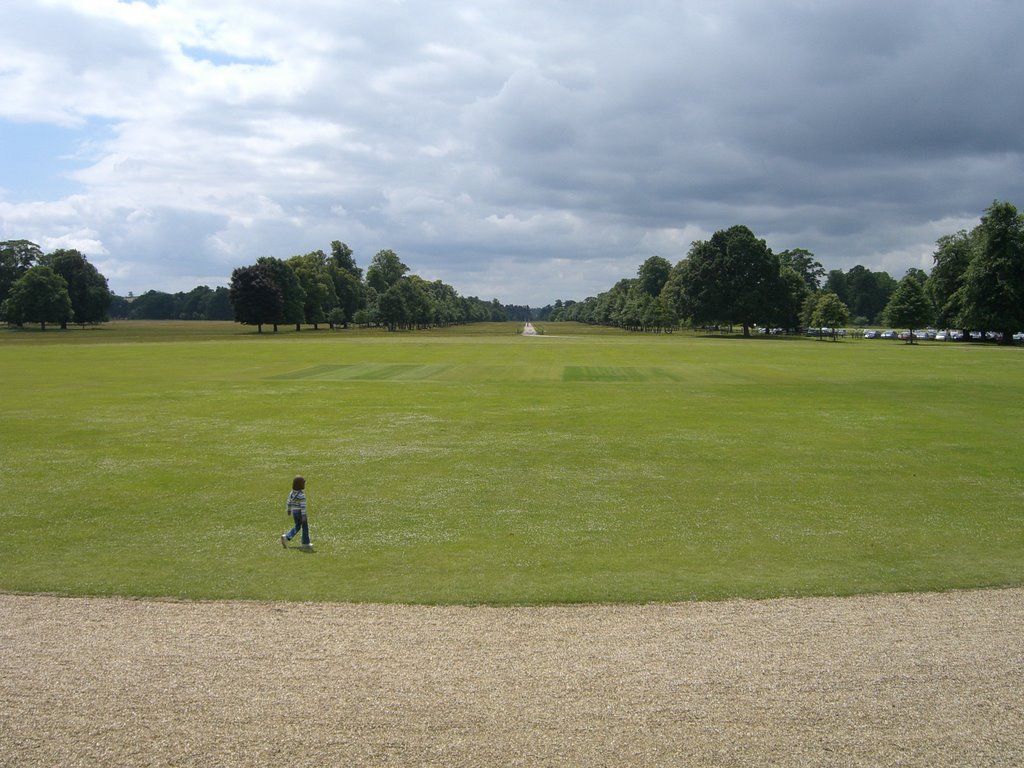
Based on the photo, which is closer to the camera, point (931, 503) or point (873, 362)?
point (931, 503)

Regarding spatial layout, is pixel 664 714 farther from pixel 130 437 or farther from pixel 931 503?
pixel 130 437

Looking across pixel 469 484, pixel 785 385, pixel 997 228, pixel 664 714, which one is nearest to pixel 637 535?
pixel 469 484

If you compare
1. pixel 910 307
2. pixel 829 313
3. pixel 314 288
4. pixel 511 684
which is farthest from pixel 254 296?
pixel 511 684

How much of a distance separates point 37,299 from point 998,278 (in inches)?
5758

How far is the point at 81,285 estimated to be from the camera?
5600 inches

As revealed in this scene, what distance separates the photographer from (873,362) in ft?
207

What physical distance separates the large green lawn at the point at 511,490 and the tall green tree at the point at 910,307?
250 ft

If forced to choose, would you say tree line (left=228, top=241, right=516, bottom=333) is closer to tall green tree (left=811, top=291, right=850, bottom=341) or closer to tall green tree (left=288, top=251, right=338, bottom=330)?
tall green tree (left=288, top=251, right=338, bottom=330)

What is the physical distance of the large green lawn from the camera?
1288 cm

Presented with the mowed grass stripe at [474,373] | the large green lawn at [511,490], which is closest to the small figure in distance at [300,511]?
the large green lawn at [511,490]

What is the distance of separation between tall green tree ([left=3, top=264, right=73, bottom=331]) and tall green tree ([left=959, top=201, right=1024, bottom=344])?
141474 millimetres

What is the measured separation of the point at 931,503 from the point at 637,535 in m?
8.07

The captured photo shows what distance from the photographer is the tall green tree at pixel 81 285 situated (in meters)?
141

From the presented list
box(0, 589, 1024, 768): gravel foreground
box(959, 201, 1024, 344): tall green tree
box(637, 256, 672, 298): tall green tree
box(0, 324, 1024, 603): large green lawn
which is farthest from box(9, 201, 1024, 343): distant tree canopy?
box(0, 589, 1024, 768): gravel foreground
